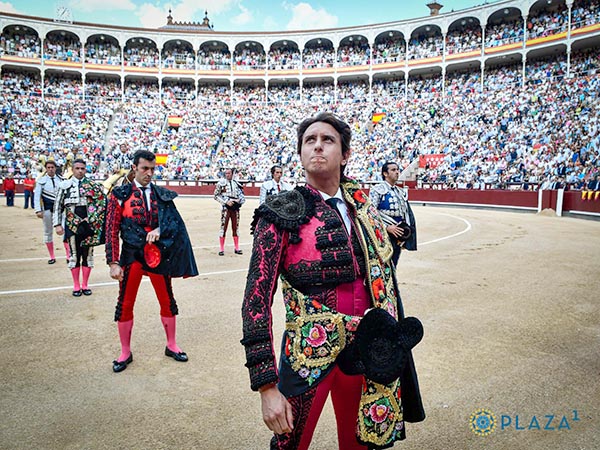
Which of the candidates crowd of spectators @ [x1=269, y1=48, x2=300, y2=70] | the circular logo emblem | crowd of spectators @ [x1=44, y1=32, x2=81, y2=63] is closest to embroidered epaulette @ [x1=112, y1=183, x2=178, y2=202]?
the circular logo emblem

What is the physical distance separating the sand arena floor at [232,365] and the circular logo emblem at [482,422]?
0.12 ft

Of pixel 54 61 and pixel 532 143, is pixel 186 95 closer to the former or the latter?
pixel 54 61

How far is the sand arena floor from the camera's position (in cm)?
245

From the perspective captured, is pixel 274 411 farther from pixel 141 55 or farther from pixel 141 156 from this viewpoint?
pixel 141 55

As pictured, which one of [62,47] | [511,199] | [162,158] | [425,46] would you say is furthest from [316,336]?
[62,47]

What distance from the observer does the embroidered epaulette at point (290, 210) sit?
1525 millimetres

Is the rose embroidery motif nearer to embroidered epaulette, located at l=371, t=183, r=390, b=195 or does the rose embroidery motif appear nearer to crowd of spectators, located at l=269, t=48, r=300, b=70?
embroidered epaulette, located at l=371, t=183, r=390, b=195

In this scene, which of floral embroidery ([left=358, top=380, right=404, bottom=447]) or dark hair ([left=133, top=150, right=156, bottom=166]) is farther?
dark hair ([left=133, top=150, right=156, bottom=166])

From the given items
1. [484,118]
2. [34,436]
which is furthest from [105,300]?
[484,118]

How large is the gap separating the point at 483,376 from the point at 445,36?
37051 millimetres

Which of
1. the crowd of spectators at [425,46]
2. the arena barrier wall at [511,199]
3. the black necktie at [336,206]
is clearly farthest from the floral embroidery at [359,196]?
the crowd of spectators at [425,46]

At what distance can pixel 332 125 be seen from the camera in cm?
169

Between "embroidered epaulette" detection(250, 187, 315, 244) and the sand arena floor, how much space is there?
1.43 m

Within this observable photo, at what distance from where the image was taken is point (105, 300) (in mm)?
5148
